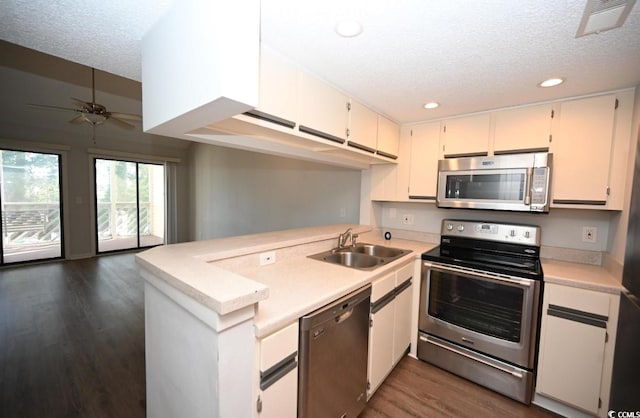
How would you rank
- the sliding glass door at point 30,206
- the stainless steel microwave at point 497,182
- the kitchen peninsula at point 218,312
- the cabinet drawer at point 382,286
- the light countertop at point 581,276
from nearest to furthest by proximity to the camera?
the kitchen peninsula at point 218,312, the light countertop at point 581,276, the cabinet drawer at point 382,286, the stainless steel microwave at point 497,182, the sliding glass door at point 30,206

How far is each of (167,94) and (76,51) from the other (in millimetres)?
753

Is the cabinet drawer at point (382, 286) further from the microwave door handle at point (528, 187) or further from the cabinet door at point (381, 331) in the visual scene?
the microwave door handle at point (528, 187)

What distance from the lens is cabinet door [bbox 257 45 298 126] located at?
53.3 inches

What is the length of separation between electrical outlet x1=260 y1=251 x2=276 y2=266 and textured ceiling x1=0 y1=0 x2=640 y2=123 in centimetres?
126

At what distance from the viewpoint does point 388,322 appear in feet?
6.19

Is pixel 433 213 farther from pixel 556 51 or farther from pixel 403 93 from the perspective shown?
pixel 556 51

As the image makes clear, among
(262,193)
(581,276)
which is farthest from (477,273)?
(262,193)

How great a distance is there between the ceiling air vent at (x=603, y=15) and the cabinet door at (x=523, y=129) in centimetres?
99

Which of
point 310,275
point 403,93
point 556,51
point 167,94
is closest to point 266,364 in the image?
point 310,275

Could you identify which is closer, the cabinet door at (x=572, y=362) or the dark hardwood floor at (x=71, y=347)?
the cabinet door at (x=572, y=362)

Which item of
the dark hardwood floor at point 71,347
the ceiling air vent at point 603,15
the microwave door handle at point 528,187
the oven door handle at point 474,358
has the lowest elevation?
the dark hardwood floor at point 71,347

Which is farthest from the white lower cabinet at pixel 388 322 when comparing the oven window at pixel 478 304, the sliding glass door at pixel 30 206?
the sliding glass door at pixel 30 206

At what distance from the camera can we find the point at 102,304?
3232 mm

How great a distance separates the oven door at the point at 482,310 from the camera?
69.5 inches
